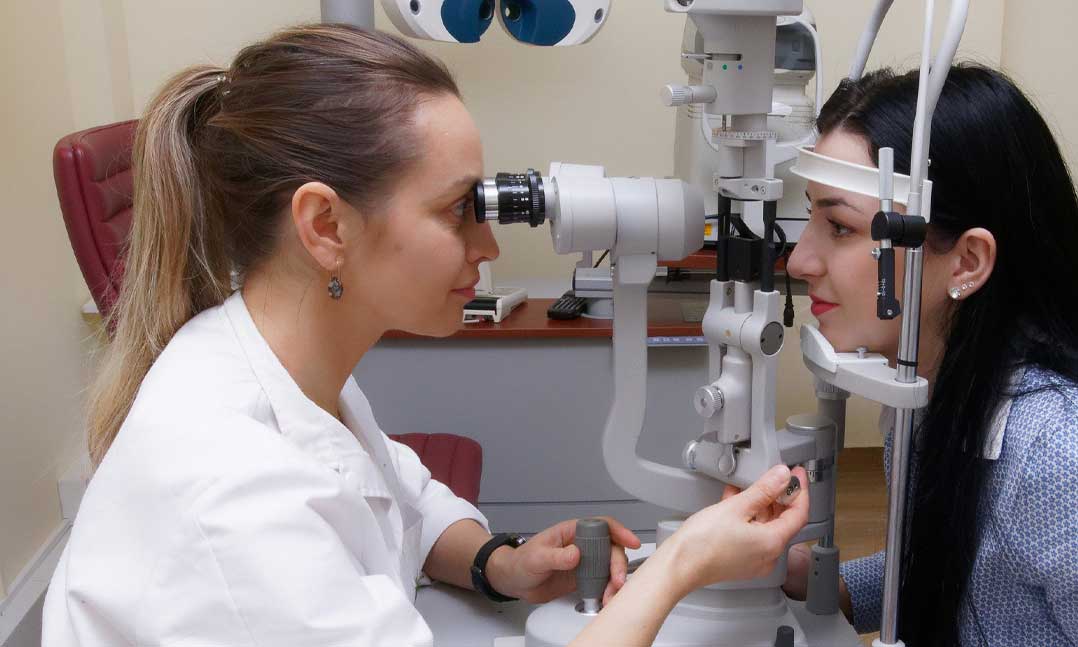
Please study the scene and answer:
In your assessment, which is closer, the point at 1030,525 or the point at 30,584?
the point at 1030,525

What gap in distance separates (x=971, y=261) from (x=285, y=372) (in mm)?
747

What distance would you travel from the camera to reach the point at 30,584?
2396 millimetres

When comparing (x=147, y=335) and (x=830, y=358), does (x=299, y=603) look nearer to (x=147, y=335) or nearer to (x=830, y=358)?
(x=147, y=335)

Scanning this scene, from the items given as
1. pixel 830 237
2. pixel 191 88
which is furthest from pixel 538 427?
pixel 191 88

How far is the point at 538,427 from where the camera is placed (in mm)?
2369

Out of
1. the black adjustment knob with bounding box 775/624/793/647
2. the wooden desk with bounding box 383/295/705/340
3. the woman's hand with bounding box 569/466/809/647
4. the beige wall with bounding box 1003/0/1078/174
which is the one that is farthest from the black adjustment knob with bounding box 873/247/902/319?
the beige wall with bounding box 1003/0/1078/174

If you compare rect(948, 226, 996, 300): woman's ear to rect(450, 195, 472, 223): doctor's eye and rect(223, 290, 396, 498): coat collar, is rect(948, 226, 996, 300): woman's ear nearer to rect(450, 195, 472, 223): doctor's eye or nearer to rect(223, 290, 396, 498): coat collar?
rect(450, 195, 472, 223): doctor's eye

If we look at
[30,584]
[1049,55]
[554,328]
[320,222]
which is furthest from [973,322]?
[1049,55]

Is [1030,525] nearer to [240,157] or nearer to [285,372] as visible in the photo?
[285,372]

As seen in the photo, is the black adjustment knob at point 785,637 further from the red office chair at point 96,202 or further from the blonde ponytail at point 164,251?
the red office chair at point 96,202

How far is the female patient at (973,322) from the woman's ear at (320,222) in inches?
21.3

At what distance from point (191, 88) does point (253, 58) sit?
8 centimetres

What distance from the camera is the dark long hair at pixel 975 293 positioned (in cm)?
110

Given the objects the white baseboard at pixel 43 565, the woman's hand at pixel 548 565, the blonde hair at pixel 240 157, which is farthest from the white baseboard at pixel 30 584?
the woman's hand at pixel 548 565
